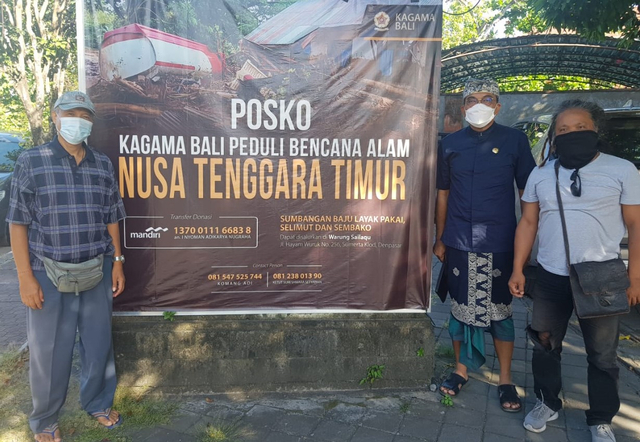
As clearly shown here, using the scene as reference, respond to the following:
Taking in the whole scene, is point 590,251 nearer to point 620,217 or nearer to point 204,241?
point 620,217

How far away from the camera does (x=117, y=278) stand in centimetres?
323

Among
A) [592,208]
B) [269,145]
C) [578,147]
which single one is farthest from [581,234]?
[269,145]

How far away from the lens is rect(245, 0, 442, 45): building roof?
3.33 m

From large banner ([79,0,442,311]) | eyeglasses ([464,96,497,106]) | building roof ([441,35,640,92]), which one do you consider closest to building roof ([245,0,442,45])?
large banner ([79,0,442,311])

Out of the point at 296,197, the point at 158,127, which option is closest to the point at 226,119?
the point at 158,127

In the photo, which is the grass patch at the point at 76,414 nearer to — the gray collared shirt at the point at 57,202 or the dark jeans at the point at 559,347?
the gray collared shirt at the point at 57,202

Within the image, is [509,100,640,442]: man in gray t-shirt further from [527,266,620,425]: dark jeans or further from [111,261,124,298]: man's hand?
[111,261,124,298]: man's hand

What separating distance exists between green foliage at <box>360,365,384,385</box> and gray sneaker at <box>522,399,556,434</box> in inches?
37.9

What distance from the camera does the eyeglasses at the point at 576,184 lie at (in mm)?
2881

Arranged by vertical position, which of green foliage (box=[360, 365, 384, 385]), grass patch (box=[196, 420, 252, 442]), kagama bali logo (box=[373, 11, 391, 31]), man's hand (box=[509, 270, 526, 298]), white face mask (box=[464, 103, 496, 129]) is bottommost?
grass patch (box=[196, 420, 252, 442])

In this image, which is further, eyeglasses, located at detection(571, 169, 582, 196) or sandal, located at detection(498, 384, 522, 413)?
sandal, located at detection(498, 384, 522, 413)

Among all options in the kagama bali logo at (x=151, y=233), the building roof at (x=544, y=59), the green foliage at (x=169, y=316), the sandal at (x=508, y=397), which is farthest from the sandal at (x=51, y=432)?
the building roof at (x=544, y=59)

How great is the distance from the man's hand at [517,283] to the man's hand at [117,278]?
245 centimetres

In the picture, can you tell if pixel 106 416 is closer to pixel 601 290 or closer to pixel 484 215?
pixel 484 215
